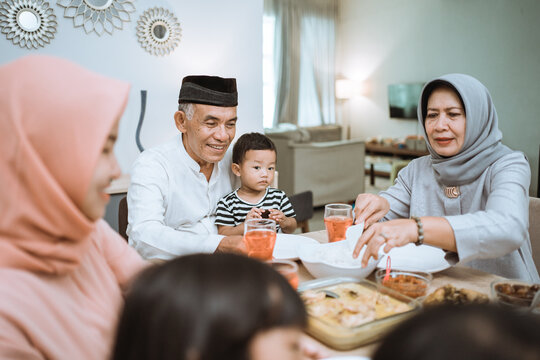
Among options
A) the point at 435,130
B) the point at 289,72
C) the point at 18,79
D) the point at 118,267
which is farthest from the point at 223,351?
the point at 289,72

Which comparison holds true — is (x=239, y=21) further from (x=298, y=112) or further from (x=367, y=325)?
(x=298, y=112)

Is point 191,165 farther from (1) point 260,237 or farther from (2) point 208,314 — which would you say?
(2) point 208,314

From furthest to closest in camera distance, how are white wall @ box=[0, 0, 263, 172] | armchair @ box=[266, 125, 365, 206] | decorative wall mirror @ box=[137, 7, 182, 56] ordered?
armchair @ box=[266, 125, 365, 206], decorative wall mirror @ box=[137, 7, 182, 56], white wall @ box=[0, 0, 263, 172]

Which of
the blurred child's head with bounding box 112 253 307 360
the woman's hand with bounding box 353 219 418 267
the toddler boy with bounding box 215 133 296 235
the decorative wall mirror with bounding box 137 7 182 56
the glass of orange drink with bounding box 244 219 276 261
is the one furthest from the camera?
the decorative wall mirror with bounding box 137 7 182 56

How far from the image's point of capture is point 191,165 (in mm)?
2293

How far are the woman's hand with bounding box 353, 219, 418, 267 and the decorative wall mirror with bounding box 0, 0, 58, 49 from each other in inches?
124

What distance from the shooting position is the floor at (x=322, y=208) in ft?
17.6

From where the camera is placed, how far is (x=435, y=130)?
6.32 ft

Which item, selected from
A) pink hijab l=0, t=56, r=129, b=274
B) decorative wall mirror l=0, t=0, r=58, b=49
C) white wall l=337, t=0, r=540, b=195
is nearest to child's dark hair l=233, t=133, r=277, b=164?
pink hijab l=0, t=56, r=129, b=274

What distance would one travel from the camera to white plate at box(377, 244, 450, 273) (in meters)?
1.46

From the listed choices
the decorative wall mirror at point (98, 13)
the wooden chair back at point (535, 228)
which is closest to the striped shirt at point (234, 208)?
the wooden chair back at point (535, 228)

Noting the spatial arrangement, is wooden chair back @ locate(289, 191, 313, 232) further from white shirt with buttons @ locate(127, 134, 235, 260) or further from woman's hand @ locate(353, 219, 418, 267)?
woman's hand @ locate(353, 219, 418, 267)

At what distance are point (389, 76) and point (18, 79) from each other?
31.5 feet

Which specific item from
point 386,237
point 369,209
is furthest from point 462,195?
point 386,237
